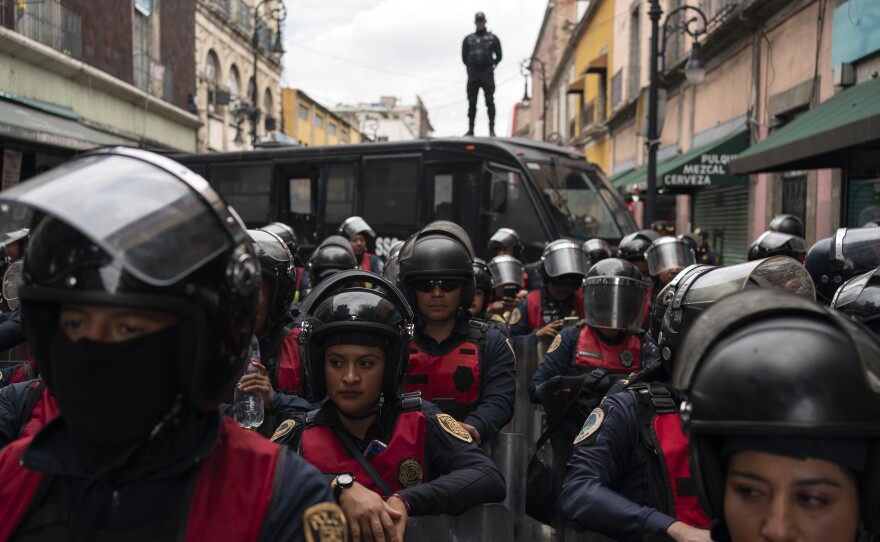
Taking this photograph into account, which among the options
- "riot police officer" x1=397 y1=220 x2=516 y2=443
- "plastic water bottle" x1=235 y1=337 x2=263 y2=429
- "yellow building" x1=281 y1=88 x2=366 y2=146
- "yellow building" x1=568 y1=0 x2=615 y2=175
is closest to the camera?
"plastic water bottle" x1=235 y1=337 x2=263 y2=429

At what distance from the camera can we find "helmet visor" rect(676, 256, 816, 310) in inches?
118

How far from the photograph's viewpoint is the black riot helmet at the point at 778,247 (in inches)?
259

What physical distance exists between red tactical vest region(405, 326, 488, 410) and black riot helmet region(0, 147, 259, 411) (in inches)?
101

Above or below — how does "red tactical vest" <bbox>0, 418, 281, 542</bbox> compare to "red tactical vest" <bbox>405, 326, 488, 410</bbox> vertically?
above

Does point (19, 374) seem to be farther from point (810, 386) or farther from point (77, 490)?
point (810, 386)

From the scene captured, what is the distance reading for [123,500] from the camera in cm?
148

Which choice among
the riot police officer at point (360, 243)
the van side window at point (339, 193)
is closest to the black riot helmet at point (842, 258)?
the riot police officer at point (360, 243)

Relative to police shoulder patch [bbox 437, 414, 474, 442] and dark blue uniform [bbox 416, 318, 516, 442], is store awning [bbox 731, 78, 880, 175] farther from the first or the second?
police shoulder patch [bbox 437, 414, 474, 442]

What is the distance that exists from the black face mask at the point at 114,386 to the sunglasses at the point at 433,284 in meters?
2.91

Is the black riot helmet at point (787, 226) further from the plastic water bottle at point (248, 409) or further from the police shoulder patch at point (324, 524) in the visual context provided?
the police shoulder patch at point (324, 524)

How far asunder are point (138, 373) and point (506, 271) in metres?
6.47

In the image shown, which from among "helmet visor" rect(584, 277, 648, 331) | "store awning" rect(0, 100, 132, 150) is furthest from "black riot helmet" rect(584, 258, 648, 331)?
"store awning" rect(0, 100, 132, 150)

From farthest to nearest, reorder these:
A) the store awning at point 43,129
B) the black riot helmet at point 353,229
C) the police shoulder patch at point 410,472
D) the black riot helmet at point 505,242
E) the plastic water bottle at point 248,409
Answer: the store awning at point 43,129 < the black riot helmet at point 353,229 < the black riot helmet at point 505,242 < the plastic water bottle at point 248,409 < the police shoulder patch at point 410,472

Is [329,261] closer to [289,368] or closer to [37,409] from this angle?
[289,368]
